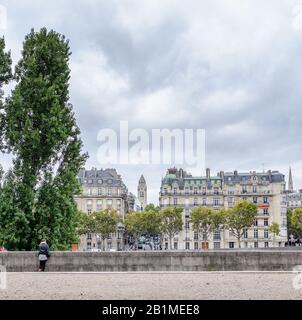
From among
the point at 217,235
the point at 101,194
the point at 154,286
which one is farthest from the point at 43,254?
the point at 101,194

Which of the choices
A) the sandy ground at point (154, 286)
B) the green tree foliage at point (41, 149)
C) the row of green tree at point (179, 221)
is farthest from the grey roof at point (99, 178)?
the sandy ground at point (154, 286)

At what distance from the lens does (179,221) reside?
111188mm

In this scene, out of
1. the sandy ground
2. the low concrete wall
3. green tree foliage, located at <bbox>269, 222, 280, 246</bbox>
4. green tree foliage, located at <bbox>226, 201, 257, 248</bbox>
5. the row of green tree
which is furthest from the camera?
green tree foliage, located at <bbox>269, 222, 280, 246</bbox>

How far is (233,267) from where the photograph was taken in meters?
24.7

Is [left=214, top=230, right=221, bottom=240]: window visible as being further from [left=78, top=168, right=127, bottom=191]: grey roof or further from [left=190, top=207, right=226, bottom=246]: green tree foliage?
[left=78, top=168, right=127, bottom=191]: grey roof

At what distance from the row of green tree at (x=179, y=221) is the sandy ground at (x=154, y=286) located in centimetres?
8437

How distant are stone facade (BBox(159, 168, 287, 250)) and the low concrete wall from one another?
310ft

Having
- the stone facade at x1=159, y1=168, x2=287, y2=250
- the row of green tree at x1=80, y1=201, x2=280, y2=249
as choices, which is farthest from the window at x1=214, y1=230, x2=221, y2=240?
the row of green tree at x1=80, y1=201, x2=280, y2=249

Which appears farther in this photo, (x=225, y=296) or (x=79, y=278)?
(x=79, y=278)

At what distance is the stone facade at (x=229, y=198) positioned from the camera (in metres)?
120

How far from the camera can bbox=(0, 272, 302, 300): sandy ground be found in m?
15.2
